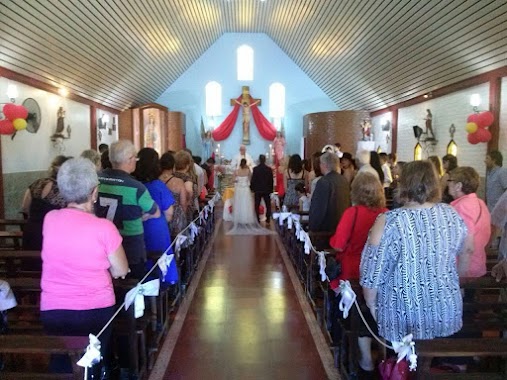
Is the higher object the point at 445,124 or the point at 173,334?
the point at 445,124

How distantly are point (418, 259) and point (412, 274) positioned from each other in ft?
0.27

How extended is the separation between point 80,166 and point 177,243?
7.52 feet

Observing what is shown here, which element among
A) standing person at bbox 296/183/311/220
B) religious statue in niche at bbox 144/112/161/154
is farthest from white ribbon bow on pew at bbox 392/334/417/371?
religious statue in niche at bbox 144/112/161/154

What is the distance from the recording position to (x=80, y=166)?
2.29 meters

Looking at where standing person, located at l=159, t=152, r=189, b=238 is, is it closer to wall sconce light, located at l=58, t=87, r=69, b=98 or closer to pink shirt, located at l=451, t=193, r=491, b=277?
pink shirt, located at l=451, t=193, r=491, b=277

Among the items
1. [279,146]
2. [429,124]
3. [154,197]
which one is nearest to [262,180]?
[429,124]

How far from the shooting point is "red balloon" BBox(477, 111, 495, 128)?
7.30 m

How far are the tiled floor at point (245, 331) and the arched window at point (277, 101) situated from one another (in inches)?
417

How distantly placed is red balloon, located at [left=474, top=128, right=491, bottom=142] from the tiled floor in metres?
3.68

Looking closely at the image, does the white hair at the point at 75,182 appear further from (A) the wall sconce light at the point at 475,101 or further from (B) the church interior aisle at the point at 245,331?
(A) the wall sconce light at the point at 475,101

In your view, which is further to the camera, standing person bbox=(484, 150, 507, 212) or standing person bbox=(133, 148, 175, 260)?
standing person bbox=(484, 150, 507, 212)

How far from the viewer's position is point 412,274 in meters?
2.32

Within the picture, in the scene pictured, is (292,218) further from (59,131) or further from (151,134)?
(151,134)

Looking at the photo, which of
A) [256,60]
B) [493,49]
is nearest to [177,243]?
[493,49]
